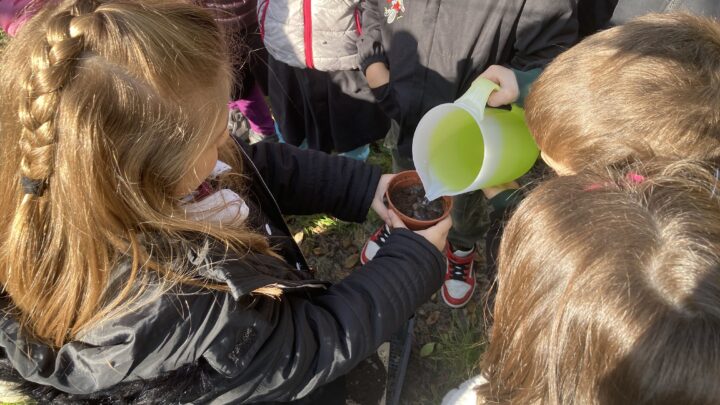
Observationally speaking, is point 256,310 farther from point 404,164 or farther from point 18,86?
point 404,164

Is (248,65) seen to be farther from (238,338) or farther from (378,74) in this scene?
(238,338)

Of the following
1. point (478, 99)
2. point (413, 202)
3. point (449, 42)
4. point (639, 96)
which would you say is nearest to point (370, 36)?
point (449, 42)

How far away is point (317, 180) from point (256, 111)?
4.19ft

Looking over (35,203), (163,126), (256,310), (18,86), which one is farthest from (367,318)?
(18,86)

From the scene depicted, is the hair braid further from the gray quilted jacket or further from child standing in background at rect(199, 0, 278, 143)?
the gray quilted jacket

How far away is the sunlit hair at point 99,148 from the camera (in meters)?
0.88

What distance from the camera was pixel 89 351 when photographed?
3.28 ft

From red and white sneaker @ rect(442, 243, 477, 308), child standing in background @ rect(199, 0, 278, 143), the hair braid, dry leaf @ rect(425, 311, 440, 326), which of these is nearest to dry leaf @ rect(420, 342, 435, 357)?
dry leaf @ rect(425, 311, 440, 326)

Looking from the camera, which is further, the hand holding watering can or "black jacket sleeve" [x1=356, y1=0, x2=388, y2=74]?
"black jacket sleeve" [x1=356, y1=0, x2=388, y2=74]

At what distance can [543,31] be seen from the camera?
1.58 m

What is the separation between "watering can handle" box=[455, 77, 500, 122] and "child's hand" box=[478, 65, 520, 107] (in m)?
0.14

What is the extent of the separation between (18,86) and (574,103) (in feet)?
3.74

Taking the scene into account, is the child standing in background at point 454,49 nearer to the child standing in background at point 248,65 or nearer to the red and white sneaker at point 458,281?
the red and white sneaker at point 458,281

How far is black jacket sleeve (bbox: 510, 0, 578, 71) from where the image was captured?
153 cm
